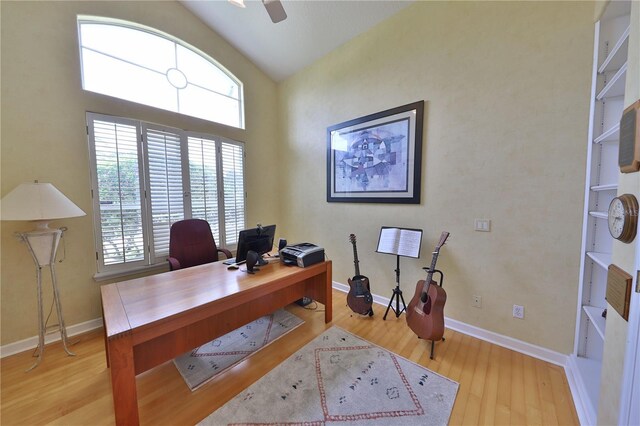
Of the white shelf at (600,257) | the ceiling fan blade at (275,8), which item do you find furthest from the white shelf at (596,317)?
the ceiling fan blade at (275,8)

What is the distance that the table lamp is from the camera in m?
1.60

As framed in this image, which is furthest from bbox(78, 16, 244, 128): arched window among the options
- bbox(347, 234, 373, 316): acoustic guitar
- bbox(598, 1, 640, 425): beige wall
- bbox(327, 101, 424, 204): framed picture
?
bbox(598, 1, 640, 425): beige wall

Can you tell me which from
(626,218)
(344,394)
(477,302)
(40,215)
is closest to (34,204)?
(40,215)

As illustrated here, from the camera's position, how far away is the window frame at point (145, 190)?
219 centimetres

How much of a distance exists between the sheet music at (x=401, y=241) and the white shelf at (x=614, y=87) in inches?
57.6

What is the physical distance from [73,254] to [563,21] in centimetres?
442

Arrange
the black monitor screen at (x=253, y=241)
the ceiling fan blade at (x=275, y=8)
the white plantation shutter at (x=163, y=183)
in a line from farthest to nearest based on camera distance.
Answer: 1. the white plantation shutter at (x=163, y=183)
2. the black monitor screen at (x=253, y=241)
3. the ceiling fan blade at (x=275, y=8)

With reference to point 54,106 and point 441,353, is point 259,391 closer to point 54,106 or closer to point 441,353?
point 441,353

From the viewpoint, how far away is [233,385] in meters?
1.57

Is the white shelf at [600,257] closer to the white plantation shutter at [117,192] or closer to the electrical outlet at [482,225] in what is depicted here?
the electrical outlet at [482,225]

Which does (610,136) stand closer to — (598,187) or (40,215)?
(598,187)

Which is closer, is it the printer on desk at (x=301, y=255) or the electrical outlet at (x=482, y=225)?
the electrical outlet at (x=482, y=225)

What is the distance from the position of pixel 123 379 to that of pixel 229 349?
957 millimetres

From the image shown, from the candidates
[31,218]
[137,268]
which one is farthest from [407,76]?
[137,268]
